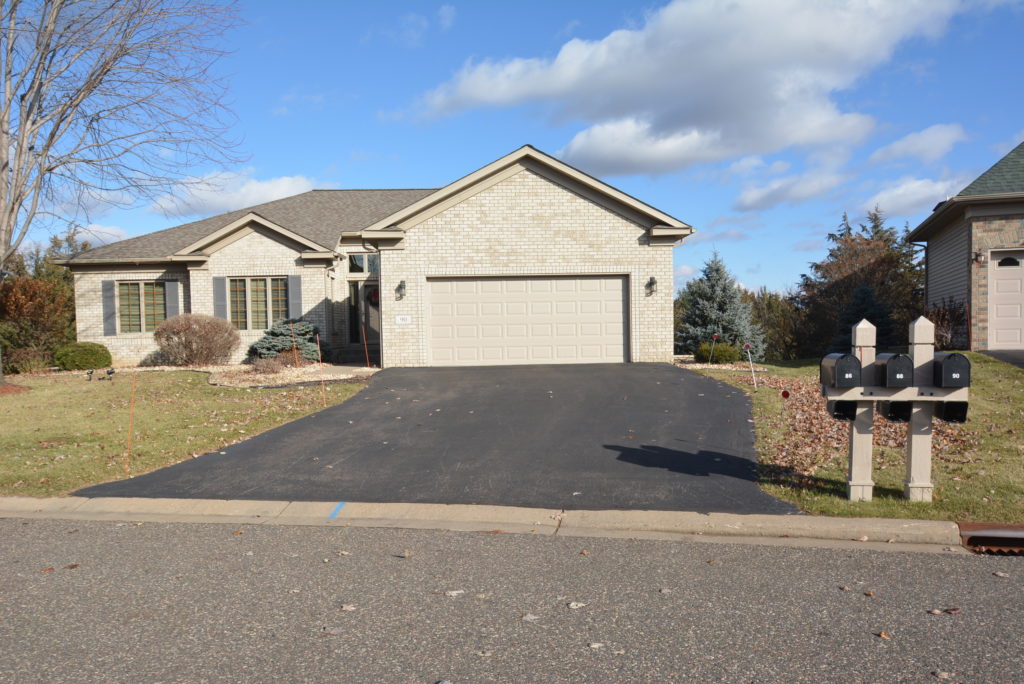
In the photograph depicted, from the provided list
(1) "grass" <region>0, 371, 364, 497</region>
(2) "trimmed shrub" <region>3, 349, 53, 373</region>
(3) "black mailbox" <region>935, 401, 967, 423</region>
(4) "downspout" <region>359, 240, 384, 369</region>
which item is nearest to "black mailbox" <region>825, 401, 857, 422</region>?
(3) "black mailbox" <region>935, 401, 967, 423</region>

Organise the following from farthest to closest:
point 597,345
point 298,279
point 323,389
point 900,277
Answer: point 900,277
point 298,279
point 597,345
point 323,389

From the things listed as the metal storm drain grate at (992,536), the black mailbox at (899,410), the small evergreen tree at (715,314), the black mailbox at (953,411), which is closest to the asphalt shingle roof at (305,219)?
the small evergreen tree at (715,314)

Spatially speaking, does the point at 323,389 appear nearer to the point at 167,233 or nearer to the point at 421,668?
the point at 421,668

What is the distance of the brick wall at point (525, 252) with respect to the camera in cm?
1859

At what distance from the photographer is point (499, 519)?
689 centimetres

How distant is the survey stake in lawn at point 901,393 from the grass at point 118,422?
7.91 meters

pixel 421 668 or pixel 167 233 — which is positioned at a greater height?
pixel 167 233

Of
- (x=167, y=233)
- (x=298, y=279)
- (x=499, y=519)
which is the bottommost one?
(x=499, y=519)

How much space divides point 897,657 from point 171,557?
201 inches

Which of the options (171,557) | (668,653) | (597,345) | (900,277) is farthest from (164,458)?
(900,277)

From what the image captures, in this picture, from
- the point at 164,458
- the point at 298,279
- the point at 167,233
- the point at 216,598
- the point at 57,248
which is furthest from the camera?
the point at 57,248

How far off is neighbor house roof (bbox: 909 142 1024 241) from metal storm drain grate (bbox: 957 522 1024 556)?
14.5 meters

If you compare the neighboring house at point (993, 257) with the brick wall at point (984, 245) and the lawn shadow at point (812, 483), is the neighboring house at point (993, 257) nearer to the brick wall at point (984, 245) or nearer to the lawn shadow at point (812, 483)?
the brick wall at point (984, 245)

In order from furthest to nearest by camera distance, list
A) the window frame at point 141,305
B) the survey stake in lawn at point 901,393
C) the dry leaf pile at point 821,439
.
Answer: the window frame at point 141,305, the dry leaf pile at point 821,439, the survey stake in lawn at point 901,393
